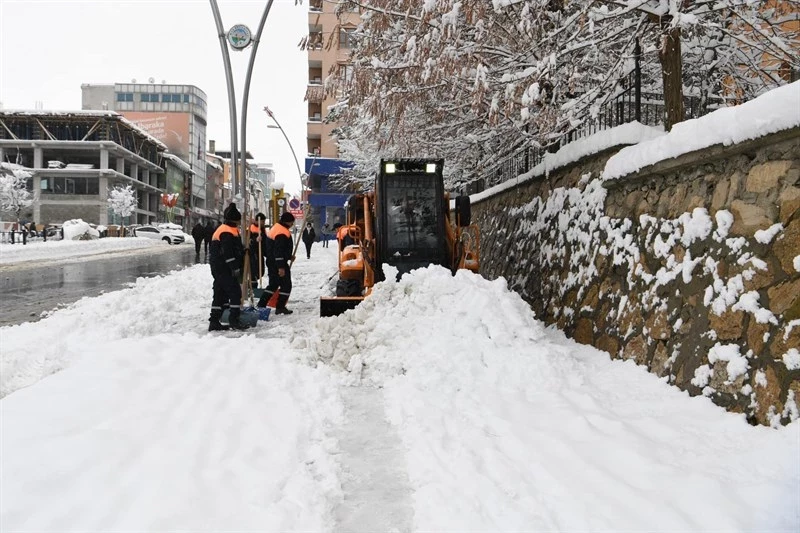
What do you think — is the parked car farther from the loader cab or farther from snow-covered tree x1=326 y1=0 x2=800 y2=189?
the loader cab

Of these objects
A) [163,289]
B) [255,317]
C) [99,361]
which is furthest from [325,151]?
[99,361]

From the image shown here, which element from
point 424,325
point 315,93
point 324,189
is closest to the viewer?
point 424,325

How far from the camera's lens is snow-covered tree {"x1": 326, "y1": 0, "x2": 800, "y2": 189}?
6.61 m

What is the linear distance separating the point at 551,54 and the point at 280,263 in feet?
21.5

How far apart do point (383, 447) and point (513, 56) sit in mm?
6657

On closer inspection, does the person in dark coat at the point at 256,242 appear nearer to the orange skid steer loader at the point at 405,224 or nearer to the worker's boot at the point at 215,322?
the worker's boot at the point at 215,322

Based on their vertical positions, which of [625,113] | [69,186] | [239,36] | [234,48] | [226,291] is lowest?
[226,291]

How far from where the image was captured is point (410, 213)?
981 cm

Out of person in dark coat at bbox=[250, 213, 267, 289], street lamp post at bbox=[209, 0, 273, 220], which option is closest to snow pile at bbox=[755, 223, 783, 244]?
street lamp post at bbox=[209, 0, 273, 220]

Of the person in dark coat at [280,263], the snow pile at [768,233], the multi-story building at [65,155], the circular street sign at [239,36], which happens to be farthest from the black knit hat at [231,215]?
the multi-story building at [65,155]

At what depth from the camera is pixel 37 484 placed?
133 inches

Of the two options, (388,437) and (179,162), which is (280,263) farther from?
(179,162)

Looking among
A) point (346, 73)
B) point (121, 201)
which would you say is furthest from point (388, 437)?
point (121, 201)

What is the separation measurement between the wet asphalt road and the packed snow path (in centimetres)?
444
